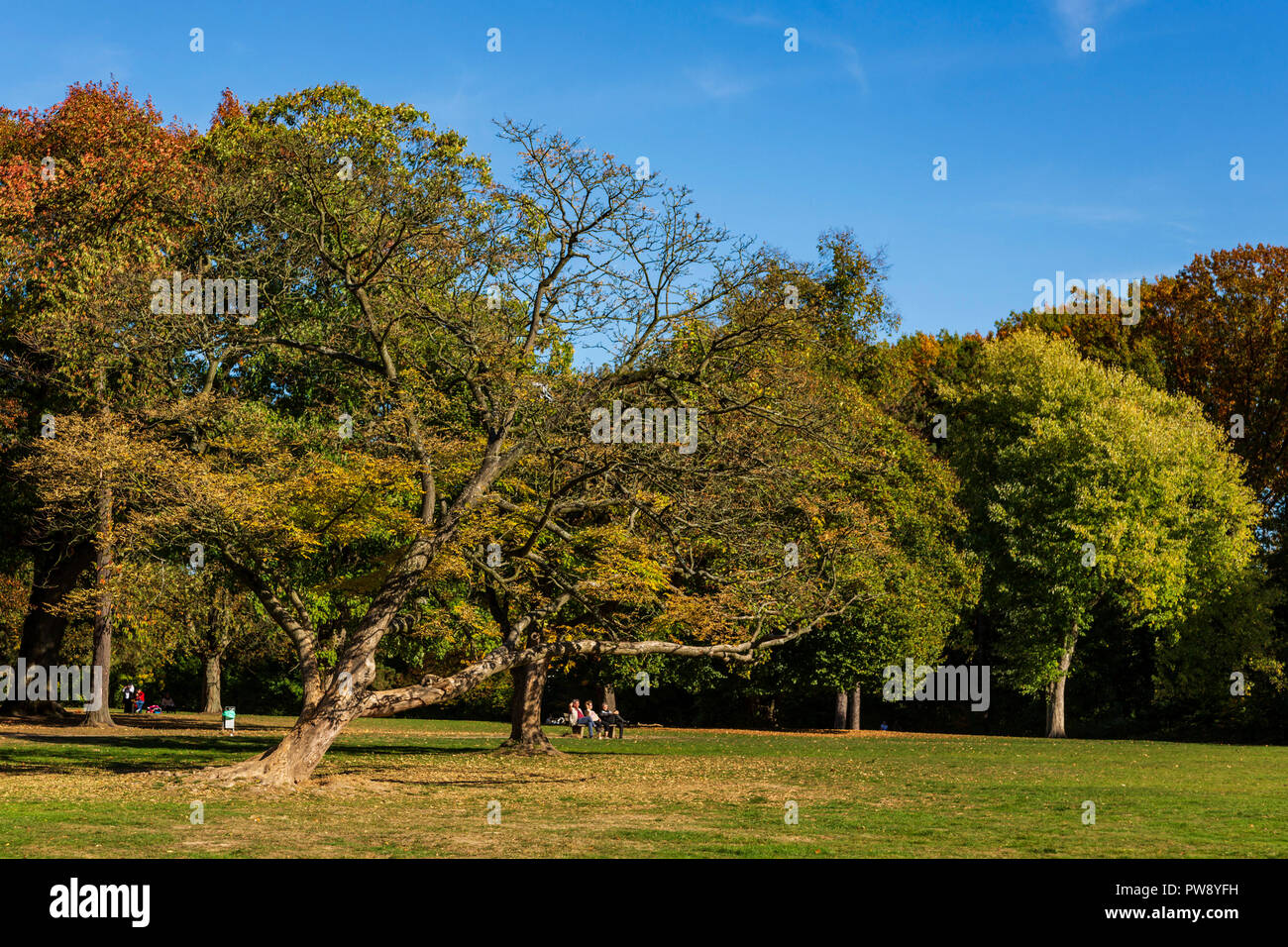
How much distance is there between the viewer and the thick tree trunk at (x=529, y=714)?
95.0ft

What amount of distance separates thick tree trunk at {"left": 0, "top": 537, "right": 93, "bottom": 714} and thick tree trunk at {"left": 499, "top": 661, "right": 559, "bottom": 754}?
13.8 meters

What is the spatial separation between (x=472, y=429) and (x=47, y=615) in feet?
60.3

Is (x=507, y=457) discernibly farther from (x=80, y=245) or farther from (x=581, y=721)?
(x=581, y=721)

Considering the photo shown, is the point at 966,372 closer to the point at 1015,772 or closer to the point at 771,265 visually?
the point at 1015,772

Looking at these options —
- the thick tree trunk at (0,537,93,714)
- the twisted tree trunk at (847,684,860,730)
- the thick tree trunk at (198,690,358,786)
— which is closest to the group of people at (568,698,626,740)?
the twisted tree trunk at (847,684,860,730)

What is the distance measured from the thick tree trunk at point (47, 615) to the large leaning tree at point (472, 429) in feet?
34.7

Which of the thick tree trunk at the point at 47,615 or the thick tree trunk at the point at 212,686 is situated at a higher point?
the thick tree trunk at the point at 47,615

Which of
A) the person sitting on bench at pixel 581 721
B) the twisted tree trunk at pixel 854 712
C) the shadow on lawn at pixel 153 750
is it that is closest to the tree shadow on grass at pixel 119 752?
the shadow on lawn at pixel 153 750

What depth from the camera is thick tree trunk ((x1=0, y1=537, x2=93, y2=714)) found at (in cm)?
3434

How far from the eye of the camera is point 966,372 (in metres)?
53.8

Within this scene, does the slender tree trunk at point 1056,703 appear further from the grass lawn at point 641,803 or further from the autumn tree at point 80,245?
the autumn tree at point 80,245

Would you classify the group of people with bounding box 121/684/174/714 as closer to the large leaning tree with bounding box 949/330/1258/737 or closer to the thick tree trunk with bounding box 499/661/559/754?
the thick tree trunk with bounding box 499/661/559/754
